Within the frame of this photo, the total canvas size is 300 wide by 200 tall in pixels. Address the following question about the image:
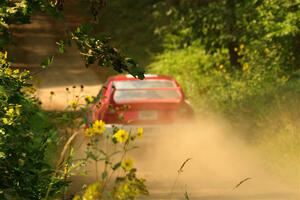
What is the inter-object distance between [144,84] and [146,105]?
95 centimetres

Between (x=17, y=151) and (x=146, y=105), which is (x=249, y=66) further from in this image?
(x=17, y=151)

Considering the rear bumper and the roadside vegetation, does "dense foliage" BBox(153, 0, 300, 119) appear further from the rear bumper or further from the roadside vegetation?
the rear bumper

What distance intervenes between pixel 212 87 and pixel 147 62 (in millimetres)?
9675

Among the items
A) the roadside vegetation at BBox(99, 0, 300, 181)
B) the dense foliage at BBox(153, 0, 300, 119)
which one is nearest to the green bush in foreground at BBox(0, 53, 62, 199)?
the roadside vegetation at BBox(99, 0, 300, 181)

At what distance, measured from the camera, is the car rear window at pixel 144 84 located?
15070 mm

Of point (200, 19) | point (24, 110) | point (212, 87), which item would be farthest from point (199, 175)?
point (200, 19)

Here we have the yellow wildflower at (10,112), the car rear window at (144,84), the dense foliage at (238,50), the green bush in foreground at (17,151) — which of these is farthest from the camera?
the dense foliage at (238,50)

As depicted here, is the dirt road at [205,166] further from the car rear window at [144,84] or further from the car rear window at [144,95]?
the car rear window at [144,84]

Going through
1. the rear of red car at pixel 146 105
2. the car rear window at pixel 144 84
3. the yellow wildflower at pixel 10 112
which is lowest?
the yellow wildflower at pixel 10 112

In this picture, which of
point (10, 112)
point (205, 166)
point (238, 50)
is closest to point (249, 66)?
point (238, 50)

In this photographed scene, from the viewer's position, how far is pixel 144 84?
1521cm

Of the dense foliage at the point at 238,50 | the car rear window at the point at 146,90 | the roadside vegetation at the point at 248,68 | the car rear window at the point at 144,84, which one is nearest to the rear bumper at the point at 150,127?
the car rear window at the point at 146,90

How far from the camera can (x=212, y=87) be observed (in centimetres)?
2088

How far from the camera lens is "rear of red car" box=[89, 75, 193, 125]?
14.3m
